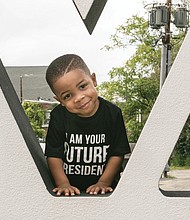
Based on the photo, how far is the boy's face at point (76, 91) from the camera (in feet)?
3.96

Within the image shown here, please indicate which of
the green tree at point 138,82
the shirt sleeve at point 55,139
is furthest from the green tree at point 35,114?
the shirt sleeve at point 55,139

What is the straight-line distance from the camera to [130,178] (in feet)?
3.45

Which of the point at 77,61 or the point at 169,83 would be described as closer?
the point at 169,83

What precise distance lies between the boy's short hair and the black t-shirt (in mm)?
84

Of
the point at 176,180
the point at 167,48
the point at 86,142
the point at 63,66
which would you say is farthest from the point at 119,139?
the point at 176,180

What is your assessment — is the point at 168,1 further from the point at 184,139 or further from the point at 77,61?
the point at 77,61

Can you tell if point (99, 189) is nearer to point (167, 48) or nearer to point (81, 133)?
point (81, 133)

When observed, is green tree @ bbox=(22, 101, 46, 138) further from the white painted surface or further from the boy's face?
the white painted surface

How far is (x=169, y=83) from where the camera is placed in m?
1.04

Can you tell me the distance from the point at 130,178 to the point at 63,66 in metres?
0.28


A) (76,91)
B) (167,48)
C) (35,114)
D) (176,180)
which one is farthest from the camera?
(176,180)

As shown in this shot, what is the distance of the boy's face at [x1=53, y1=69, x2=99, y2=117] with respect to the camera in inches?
47.5

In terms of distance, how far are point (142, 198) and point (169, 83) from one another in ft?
0.63

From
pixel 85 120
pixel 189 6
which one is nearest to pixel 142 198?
pixel 85 120
